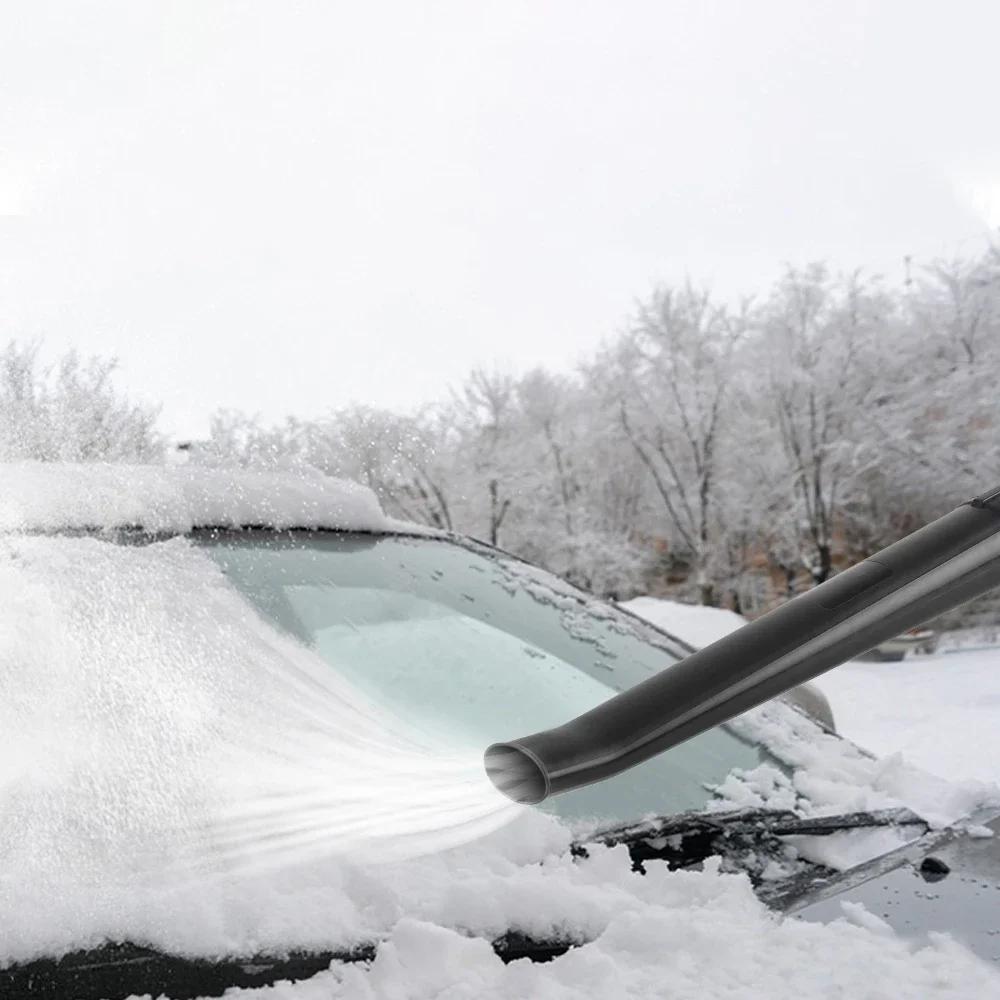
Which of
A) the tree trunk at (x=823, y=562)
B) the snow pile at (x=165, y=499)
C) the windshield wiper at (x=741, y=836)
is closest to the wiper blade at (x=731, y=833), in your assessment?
the windshield wiper at (x=741, y=836)

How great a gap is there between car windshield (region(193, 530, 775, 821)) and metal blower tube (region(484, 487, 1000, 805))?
73 centimetres

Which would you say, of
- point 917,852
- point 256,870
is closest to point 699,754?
point 917,852

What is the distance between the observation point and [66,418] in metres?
2.07

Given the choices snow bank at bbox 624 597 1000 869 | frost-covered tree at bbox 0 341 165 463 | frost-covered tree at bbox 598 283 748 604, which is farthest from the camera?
frost-covered tree at bbox 598 283 748 604

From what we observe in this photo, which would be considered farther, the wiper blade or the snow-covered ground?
the snow-covered ground

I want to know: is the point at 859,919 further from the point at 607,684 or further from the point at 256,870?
the point at 607,684

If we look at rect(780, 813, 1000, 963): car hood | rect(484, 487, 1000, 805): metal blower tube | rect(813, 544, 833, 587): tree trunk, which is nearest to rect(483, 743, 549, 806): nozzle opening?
rect(484, 487, 1000, 805): metal blower tube

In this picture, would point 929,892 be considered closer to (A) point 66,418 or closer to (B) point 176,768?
(B) point 176,768

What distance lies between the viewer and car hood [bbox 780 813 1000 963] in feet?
3.05

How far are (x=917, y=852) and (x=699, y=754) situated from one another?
0.37 metres

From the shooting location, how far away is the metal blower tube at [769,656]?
0.51 metres

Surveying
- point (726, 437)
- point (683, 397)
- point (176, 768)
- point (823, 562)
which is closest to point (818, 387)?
point (726, 437)

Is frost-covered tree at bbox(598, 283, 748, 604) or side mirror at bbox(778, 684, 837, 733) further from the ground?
frost-covered tree at bbox(598, 283, 748, 604)

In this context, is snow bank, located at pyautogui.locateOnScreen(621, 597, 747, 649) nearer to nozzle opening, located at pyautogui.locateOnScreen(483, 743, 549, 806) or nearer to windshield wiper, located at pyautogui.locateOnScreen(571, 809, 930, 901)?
windshield wiper, located at pyautogui.locateOnScreen(571, 809, 930, 901)
